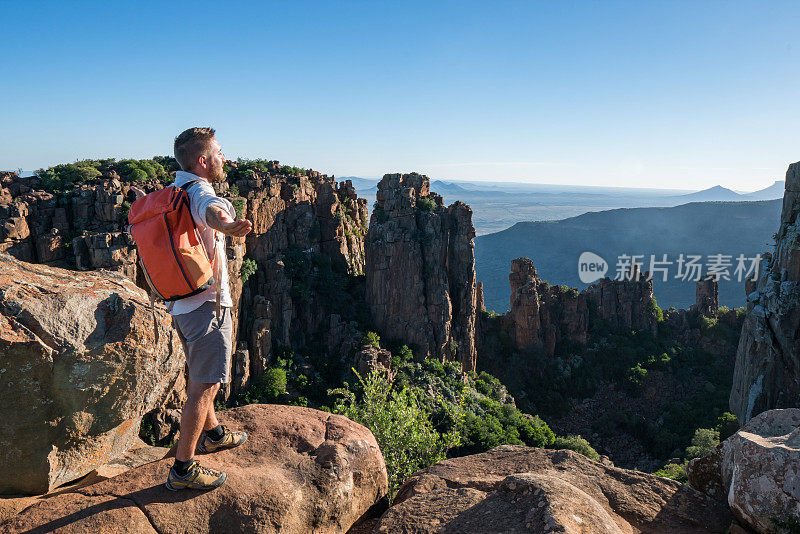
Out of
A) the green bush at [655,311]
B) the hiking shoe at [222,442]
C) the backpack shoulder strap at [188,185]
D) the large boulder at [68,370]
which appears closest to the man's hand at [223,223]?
the backpack shoulder strap at [188,185]

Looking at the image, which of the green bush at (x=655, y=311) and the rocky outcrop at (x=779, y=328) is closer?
the rocky outcrop at (x=779, y=328)

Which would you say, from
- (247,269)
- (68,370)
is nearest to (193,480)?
(68,370)

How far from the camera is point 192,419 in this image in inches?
203

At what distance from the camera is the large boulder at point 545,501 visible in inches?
196

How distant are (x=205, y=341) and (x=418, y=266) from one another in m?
43.8

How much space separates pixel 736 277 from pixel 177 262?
576 feet

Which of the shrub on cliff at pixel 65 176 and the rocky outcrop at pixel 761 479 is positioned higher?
the shrub on cliff at pixel 65 176

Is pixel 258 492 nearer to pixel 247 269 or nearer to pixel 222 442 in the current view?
pixel 222 442

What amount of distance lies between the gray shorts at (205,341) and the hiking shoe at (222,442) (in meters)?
1.28

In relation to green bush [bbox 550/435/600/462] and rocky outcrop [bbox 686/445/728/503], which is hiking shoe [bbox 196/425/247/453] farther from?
green bush [bbox 550/435/600/462]

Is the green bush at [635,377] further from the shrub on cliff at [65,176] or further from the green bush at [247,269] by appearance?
the shrub on cliff at [65,176]

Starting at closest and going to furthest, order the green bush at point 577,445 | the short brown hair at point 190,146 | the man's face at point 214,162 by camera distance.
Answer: the short brown hair at point 190,146, the man's face at point 214,162, the green bush at point 577,445

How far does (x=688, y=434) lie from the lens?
47.9 metres

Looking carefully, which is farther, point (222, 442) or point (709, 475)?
point (709, 475)
